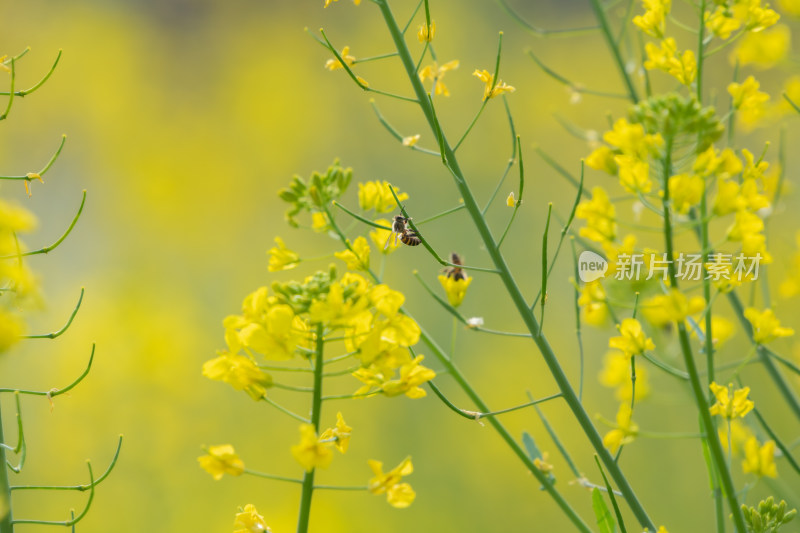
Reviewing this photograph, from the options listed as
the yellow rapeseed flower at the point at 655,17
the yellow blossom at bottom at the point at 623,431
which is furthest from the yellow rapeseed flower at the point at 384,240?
the yellow rapeseed flower at the point at 655,17

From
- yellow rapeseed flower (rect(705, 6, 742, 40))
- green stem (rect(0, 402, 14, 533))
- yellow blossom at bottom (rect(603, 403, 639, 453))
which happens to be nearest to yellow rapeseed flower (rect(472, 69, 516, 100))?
yellow rapeseed flower (rect(705, 6, 742, 40))

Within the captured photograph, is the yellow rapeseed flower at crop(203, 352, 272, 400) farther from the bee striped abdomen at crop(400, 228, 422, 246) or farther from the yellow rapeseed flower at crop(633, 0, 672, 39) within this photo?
the yellow rapeseed flower at crop(633, 0, 672, 39)

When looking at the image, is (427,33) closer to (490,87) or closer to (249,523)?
(490,87)

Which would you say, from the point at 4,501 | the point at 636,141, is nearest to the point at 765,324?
the point at 636,141

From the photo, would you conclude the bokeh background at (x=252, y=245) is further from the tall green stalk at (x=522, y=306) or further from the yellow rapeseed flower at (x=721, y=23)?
the yellow rapeseed flower at (x=721, y=23)

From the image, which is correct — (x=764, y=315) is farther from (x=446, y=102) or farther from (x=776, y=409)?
(x=446, y=102)

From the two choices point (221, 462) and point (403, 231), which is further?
point (403, 231)

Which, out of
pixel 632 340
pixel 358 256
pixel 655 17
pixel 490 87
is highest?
pixel 655 17
